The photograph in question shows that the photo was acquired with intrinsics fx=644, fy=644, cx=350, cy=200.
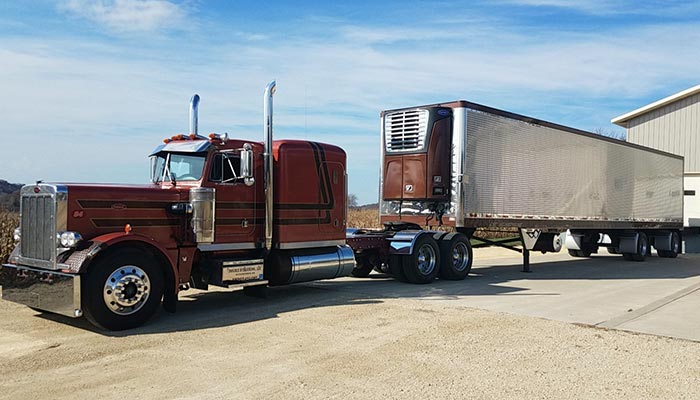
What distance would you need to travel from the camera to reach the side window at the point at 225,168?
9.95 m

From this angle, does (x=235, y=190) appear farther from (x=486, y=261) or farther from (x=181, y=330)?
(x=486, y=261)

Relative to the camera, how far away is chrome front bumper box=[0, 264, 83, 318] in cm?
801

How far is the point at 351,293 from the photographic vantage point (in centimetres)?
1183

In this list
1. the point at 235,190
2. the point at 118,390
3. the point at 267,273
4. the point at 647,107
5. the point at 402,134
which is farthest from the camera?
the point at 647,107

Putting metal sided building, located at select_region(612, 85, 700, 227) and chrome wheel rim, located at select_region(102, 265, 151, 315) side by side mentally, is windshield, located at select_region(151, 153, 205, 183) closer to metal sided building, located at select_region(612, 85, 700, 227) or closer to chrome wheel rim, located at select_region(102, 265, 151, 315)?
chrome wheel rim, located at select_region(102, 265, 151, 315)

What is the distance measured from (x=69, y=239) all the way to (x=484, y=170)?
9.16 metres

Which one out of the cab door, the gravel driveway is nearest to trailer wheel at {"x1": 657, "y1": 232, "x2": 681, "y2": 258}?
the gravel driveway

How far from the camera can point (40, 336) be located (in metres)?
8.05

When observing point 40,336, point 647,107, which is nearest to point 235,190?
point 40,336

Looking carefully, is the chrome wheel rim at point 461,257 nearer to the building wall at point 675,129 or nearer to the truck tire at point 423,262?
the truck tire at point 423,262

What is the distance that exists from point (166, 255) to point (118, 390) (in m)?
3.27

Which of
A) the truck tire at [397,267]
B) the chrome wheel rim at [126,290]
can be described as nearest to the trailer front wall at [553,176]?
the truck tire at [397,267]

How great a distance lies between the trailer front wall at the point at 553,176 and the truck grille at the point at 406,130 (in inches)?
40.5

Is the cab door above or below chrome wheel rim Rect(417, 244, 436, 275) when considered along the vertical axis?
above
